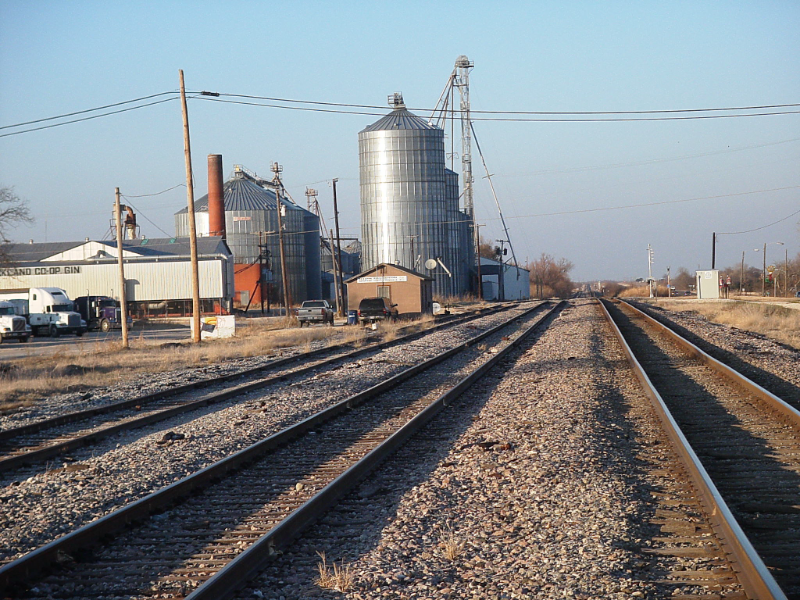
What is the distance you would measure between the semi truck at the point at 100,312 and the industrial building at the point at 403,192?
98.3 ft

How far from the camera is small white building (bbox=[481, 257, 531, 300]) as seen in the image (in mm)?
100156

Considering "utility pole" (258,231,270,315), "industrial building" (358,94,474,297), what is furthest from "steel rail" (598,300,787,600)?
"industrial building" (358,94,474,297)

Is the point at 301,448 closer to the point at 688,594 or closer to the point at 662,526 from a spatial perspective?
the point at 662,526

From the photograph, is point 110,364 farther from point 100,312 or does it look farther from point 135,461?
point 100,312

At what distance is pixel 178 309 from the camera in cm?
6241

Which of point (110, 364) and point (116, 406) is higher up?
point (110, 364)

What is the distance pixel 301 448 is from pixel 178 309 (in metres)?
55.2

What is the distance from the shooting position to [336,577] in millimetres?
5039

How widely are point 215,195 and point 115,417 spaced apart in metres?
61.0

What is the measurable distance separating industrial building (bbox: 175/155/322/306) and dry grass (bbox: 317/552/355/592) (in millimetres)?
71971

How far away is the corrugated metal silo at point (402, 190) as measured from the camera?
257 ft

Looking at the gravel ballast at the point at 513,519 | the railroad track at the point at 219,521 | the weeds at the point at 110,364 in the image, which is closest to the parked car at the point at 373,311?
the weeds at the point at 110,364

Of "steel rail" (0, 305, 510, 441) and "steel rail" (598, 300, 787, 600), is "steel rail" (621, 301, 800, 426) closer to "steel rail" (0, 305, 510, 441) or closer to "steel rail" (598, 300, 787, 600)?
"steel rail" (598, 300, 787, 600)

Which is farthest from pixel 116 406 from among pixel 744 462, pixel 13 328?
pixel 13 328
